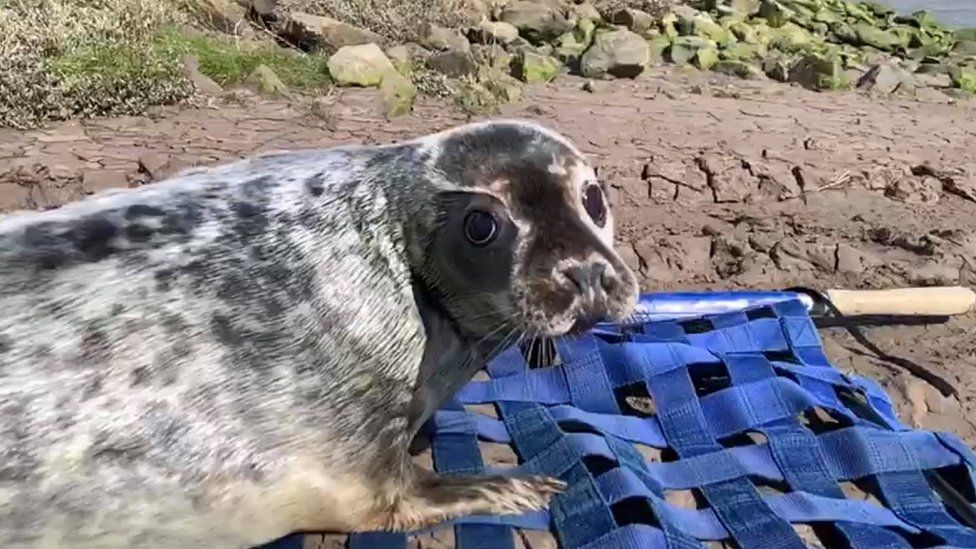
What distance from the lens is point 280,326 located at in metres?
2.89

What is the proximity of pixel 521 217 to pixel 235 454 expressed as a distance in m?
0.85

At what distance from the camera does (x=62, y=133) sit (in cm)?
575

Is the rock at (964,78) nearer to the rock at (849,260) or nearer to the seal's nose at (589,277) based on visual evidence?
the rock at (849,260)

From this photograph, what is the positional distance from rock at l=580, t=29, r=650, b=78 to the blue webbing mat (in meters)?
4.32

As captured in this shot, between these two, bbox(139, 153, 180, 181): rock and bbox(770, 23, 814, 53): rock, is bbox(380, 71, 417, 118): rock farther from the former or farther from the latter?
bbox(770, 23, 814, 53): rock

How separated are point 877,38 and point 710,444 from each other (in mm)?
9399

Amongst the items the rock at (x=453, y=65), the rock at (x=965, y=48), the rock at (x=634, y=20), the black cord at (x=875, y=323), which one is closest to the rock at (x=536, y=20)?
the rock at (x=634, y=20)

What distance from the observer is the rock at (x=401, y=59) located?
7.30m

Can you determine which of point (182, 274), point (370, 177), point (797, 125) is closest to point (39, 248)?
point (182, 274)

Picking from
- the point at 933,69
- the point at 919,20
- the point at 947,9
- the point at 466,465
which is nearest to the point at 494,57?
the point at 933,69

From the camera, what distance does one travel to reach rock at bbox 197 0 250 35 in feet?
26.9

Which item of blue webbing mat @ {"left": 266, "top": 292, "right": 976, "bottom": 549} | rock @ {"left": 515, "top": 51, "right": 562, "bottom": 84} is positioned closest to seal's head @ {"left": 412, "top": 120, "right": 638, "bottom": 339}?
blue webbing mat @ {"left": 266, "top": 292, "right": 976, "bottom": 549}

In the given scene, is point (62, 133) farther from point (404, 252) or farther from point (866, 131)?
point (866, 131)

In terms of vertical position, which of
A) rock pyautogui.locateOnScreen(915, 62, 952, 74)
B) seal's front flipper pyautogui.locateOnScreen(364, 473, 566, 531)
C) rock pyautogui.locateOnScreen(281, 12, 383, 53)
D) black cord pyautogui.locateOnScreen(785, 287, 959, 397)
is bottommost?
rock pyautogui.locateOnScreen(915, 62, 952, 74)
